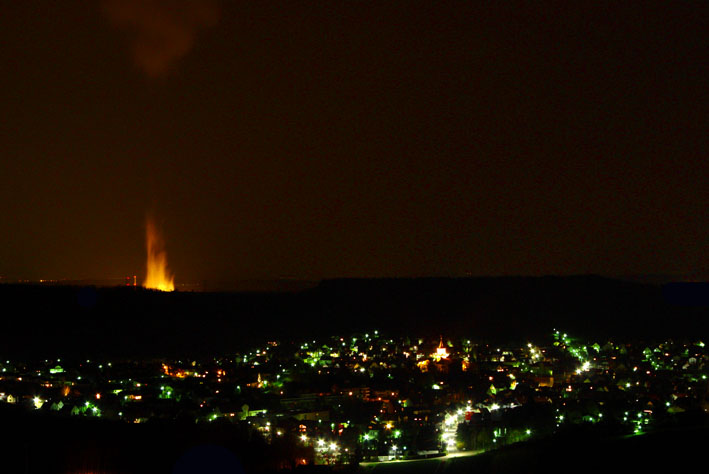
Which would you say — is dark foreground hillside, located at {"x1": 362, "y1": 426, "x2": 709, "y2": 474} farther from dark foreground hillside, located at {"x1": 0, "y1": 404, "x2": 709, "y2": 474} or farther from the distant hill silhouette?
the distant hill silhouette

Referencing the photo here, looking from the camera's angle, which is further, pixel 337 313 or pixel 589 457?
pixel 337 313

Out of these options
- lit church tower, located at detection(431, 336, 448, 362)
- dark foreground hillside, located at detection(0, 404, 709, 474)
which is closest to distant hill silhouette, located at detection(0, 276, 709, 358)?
lit church tower, located at detection(431, 336, 448, 362)

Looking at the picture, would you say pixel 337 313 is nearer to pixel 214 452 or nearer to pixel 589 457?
pixel 214 452

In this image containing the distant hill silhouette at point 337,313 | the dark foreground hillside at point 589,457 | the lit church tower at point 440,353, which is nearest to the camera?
the dark foreground hillside at point 589,457

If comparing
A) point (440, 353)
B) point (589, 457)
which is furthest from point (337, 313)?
point (589, 457)

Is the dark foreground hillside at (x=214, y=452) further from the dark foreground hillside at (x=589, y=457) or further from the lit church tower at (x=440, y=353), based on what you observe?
the lit church tower at (x=440, y=353)

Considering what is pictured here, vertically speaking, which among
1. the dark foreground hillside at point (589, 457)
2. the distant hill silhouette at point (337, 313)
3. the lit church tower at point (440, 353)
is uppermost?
the distant hill silhouette at point (337, 313)

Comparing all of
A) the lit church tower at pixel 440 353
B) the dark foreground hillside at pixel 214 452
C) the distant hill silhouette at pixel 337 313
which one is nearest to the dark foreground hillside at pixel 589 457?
the dark foreground hillside at pixel 214 452

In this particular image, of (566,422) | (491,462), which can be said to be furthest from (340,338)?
(491,462)

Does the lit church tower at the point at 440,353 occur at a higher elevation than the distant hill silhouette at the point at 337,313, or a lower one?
lower
